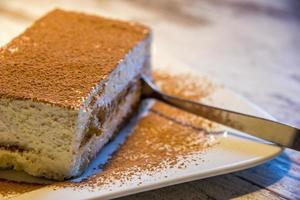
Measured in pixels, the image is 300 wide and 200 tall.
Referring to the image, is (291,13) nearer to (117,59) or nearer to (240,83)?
(240,83)

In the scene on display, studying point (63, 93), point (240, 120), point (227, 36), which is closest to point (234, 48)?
point (227, 36)

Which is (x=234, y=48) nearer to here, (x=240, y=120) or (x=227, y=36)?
(x=227, y=36)

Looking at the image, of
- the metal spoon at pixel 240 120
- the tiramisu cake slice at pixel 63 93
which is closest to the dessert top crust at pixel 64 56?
the tiramisu cake slice at pixel 63 93

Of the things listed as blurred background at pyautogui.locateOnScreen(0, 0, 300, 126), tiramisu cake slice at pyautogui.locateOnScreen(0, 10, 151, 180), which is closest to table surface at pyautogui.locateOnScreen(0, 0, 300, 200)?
blurred background at pyautogui.locateOnScreen(0, 0, 300, 126)

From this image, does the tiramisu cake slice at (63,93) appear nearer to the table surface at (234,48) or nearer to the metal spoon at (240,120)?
the metal spoon at (240,120)

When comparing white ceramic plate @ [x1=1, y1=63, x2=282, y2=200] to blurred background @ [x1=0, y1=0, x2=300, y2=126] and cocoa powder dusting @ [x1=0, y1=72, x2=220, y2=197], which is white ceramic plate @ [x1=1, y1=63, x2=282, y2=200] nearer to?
cocoa powder dusting @ [x1=0, y1=72, x2=220, y2=197]

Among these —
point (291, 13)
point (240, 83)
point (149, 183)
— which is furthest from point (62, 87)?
point (291, 13)

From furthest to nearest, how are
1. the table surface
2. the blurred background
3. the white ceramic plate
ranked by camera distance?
the blurred background < the table surface < the white ceramic plate
